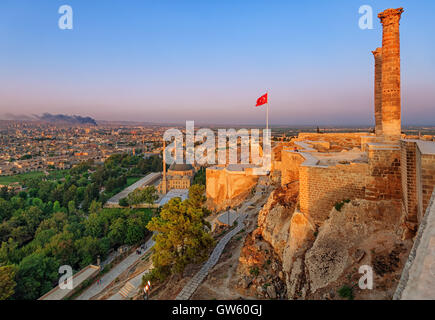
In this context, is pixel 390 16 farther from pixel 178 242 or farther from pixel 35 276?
pixel 35 276

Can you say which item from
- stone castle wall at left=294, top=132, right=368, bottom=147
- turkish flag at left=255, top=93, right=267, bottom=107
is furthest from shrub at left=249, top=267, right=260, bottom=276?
stone castle wall at left=294, top=132, right=368, bottom=147

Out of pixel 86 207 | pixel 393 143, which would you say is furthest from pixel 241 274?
pixel 86 207

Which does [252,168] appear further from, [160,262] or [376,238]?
[376,238]

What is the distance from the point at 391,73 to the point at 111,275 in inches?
679

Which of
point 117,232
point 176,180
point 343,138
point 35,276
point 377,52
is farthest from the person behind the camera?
point 176,180

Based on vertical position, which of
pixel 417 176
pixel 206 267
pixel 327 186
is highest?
pixel 417 176

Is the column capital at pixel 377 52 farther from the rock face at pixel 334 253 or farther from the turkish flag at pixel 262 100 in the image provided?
the rock face at pixel 334 253

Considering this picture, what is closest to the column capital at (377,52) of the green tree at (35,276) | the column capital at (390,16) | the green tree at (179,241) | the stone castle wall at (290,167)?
Result: the column capital at (390,16)

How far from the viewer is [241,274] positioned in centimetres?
816

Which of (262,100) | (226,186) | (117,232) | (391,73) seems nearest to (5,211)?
(117,232)

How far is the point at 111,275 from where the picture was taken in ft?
52.5

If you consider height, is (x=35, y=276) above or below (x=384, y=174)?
below

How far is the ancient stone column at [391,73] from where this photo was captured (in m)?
7.50
